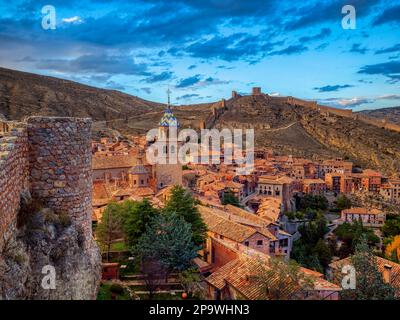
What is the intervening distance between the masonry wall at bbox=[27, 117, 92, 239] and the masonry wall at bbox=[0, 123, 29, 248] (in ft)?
0.53

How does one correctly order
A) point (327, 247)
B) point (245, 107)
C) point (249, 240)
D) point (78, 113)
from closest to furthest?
point (249, 240) < point (327, 247) < point (78, 113) < point (245, 107)

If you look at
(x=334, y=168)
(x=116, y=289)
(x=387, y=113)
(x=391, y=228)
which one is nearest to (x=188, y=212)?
(x=116, y=289)

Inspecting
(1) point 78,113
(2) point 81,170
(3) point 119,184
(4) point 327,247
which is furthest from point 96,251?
(1) point 78,113

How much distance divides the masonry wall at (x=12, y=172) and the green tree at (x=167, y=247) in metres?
7.63

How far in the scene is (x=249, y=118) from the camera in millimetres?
105000

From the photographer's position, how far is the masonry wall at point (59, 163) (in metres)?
5.29

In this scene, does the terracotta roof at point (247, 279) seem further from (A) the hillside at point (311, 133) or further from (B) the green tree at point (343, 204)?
(A) the hillside at point (311, 133)

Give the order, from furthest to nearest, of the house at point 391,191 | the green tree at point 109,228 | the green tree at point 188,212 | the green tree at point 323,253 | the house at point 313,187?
1. the house at point 391,191
2. the house at point 313,187
3. the green tree at point 323,253
4. the green tree at point 188,212
5. the green tree at point 109,228

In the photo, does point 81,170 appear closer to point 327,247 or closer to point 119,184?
point 119,184

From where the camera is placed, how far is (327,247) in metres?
33.8

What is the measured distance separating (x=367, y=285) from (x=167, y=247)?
6.71 meters

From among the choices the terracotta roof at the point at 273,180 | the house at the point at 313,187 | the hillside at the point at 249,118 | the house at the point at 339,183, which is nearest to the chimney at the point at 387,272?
the terracotta roof at the point at 273,180

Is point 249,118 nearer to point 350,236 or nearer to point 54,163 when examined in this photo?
point 350,236
